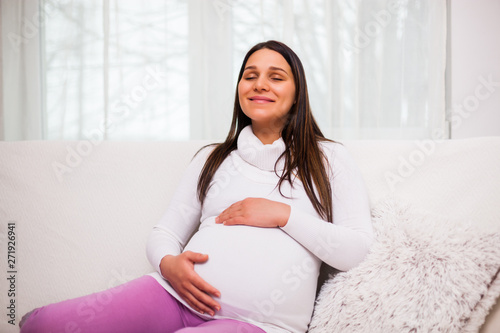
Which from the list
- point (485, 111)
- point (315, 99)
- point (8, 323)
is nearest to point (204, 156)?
point (8, 323)

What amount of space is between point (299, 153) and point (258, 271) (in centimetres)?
39

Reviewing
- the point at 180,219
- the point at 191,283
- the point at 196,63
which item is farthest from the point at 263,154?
the point at 196,63

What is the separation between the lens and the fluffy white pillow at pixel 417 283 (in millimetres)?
785

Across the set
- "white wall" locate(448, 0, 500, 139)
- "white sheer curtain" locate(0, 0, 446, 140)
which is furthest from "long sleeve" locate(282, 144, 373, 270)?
"white wall" locate(448, 0, 500, 139)

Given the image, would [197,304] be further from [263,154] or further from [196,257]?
[263,154]

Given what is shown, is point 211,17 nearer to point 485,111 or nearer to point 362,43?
point 362,43

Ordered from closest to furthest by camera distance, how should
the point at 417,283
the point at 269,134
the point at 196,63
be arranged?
the point at 417,283, the point at 269,134, the point at 196,63

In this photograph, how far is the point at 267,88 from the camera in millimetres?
1120

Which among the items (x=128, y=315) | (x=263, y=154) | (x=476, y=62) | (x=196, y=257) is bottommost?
(x=128, y=315)

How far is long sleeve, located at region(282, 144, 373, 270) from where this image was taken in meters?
0.92

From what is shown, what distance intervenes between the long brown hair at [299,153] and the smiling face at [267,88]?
0.03 metres

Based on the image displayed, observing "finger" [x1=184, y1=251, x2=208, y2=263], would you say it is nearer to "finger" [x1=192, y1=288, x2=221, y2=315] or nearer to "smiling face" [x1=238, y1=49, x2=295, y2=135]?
"finger" [x1=192, y1=288, x2=221, y2=315]

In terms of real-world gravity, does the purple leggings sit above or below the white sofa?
below

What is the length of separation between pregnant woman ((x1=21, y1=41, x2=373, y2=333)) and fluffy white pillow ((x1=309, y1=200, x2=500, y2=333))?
0.16 ft
